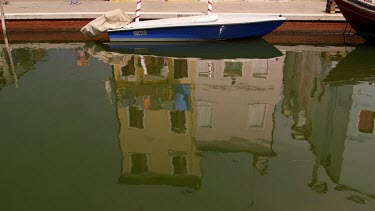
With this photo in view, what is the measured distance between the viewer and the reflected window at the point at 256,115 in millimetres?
7597

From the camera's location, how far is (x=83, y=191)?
5.38 meters

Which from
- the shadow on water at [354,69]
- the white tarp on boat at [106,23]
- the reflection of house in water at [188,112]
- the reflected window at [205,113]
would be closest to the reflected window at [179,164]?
the reflection of house in water at [188,112]

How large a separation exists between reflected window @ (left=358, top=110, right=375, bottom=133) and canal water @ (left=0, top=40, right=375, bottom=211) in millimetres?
37

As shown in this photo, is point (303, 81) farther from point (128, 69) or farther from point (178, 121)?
point (128, 69)

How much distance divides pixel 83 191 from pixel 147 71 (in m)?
6.38

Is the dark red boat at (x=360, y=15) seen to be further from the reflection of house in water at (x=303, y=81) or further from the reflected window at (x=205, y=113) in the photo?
the reflected window at (x=205, y=113)

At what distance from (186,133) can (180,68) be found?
452 centimetres

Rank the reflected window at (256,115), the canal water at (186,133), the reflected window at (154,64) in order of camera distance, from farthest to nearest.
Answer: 1. the reflected window at (154,64)
2. the reflected window at (256,115)
3. the canal water at (186,133)

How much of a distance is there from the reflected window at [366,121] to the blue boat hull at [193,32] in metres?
6.73

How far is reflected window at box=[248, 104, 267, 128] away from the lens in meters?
7.60

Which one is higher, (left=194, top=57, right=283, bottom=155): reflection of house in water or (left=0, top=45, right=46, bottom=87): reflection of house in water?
(left=0, top=45, right=46, bottom=87): reflection of house in water

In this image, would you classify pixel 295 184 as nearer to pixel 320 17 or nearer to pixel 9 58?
pixel 9 58

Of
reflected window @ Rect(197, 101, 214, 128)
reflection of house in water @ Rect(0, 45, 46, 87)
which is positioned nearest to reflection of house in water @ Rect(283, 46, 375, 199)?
reflected window @ Rect(197, 101, 214, 128)

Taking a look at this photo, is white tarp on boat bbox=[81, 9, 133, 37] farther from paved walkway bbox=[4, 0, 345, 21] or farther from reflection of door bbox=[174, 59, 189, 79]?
Result: reflection of door bbox=[174, 59, 189, 79]
